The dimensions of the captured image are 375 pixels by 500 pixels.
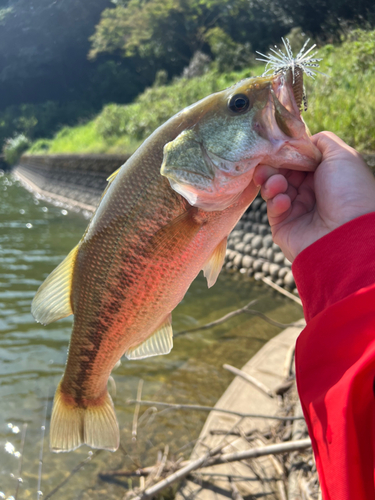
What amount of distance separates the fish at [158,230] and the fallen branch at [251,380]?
2331 mm

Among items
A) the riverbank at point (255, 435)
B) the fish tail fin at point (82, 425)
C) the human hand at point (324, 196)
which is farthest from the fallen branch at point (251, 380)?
the human hand at point (324, 196)

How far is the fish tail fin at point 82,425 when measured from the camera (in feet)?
5.49

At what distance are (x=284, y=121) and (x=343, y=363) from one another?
0.88 metres

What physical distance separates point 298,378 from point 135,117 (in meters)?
18.8

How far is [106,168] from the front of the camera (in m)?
16.0

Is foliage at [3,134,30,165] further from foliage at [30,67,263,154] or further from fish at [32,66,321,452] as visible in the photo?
fish at [32,66,321,452]

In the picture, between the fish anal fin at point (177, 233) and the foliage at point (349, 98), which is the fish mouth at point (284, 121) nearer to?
the fish anal fin at point (177, 233)

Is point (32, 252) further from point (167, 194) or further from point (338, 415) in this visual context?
point (338, 415)

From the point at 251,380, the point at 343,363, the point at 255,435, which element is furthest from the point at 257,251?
the point at 343,363

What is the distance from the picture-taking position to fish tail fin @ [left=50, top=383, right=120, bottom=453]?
167cm

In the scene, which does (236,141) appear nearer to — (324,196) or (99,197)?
(324,196)

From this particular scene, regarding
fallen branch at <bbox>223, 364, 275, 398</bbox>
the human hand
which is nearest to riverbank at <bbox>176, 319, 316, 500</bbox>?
fallen branch at <bbox>223, 364, 275, 398</bbox>

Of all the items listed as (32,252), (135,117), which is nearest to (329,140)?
(32,252)

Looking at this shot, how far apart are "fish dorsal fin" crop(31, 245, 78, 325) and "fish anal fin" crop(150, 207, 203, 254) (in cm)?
43
